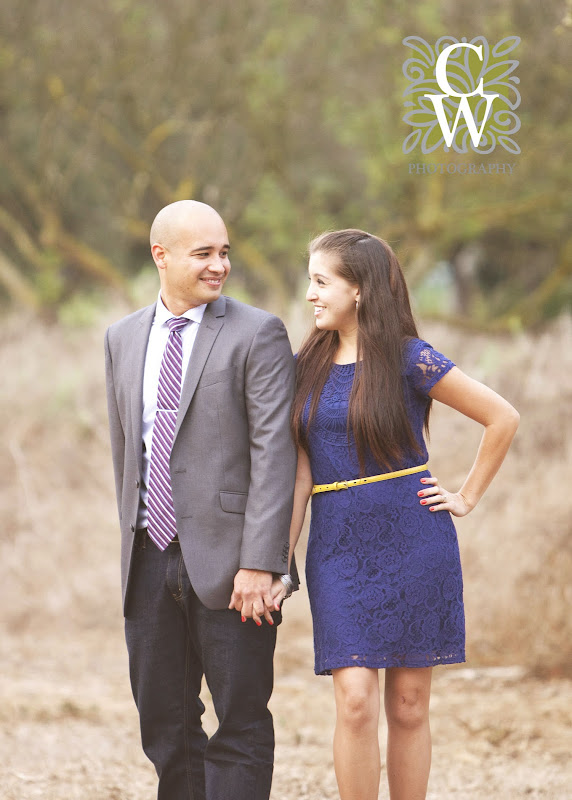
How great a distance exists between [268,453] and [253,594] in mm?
444

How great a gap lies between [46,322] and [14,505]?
15.6ft

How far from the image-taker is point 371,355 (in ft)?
10.3

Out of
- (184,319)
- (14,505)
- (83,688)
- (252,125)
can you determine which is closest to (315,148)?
(252,125)

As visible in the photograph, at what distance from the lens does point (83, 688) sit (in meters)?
6.36

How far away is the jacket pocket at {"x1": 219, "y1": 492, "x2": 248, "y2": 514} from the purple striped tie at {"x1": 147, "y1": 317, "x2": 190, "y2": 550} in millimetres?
188

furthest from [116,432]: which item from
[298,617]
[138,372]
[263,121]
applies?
[263,121]

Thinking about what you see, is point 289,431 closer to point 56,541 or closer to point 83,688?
point 83,688

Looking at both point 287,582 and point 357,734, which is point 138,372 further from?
point 357,734

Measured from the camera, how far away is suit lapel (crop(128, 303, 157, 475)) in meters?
3.24

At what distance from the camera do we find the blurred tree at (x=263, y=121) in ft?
36.3

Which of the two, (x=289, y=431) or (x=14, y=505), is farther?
(x=14, y=505)

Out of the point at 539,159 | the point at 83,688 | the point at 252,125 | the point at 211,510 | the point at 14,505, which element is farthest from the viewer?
the point at 252,125

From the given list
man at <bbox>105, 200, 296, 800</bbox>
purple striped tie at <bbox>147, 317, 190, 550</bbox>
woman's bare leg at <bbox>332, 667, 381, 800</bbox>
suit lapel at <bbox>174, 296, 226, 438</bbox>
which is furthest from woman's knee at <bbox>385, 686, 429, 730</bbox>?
suit lapel at <bbox>174, 296, 226, 438</bbox>

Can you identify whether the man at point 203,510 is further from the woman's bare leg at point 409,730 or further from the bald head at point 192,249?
the woman's bare leg at point 409,730
